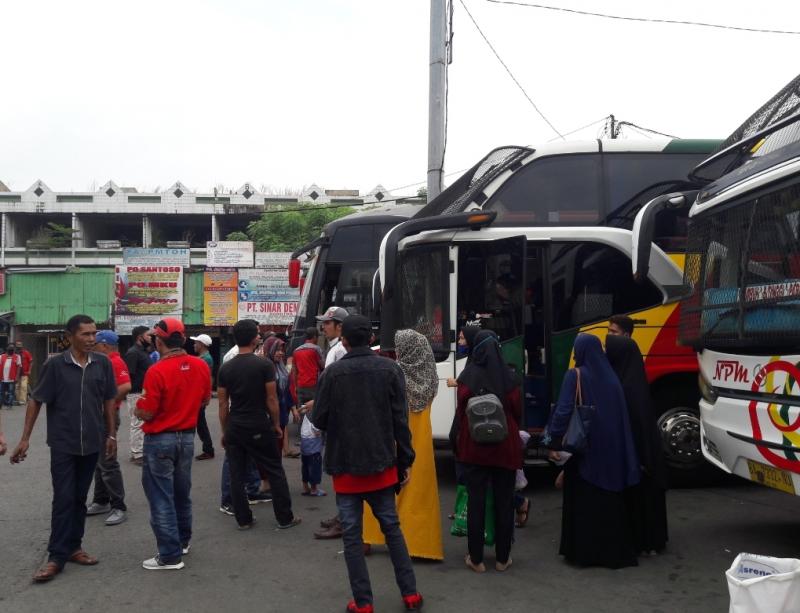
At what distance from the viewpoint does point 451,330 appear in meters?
7.58

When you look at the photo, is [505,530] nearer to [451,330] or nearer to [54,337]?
[451,330]

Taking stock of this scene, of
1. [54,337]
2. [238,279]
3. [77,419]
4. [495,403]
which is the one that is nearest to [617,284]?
[495,403]

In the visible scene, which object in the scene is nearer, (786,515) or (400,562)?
(400,562)

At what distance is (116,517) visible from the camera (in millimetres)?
6656

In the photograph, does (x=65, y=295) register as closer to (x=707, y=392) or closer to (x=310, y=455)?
(x=310, y=455)

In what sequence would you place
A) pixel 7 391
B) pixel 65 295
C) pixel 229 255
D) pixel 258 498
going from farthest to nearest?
pixel 229 255 < pixel 65 295 < pixel 7 391 < pixel 258 498

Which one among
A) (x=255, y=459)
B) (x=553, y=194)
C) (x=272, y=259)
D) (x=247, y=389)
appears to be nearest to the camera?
(x=247, y=389)

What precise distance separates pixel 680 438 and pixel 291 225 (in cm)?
2509

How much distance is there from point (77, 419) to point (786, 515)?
5.88m

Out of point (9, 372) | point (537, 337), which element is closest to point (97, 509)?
point (537, 337)

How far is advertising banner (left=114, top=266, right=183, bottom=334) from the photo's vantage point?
26234mm

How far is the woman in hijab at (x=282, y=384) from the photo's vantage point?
8862 mm

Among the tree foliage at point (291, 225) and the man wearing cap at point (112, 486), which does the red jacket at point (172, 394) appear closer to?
the man wearing cap at point (112, 486)

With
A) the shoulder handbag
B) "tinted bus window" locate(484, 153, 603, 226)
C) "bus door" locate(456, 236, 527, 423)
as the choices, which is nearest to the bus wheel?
"bus door" locate(456, 236, 527, 423)
